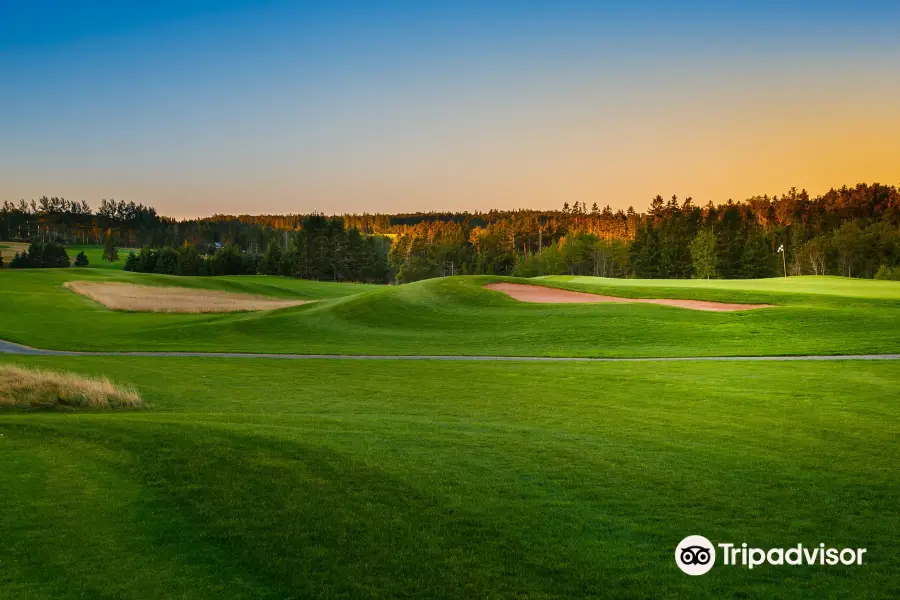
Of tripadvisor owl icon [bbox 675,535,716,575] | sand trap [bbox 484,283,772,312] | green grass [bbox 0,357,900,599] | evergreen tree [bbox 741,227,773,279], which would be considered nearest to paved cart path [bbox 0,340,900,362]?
green grass [bbox 0,357,900,599]

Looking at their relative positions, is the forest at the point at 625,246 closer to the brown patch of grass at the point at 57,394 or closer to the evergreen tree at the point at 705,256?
the evergreen tree at the point at 705,256

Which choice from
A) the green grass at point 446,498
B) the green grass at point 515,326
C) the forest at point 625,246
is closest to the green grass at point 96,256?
the forest at point 625,246

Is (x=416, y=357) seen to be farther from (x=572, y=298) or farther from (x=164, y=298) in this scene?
(x=164, y=298)

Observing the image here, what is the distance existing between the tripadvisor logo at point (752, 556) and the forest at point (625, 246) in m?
72.0

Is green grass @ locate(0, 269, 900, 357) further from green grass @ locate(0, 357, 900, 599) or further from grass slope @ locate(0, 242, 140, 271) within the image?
grass slope @ locate(0, 242, 140, 271)

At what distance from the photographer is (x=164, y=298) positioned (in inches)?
2183

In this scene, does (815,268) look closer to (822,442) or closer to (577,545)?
(822,442)

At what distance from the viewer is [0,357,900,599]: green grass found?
6.74 metres

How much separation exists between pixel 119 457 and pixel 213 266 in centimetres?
10858

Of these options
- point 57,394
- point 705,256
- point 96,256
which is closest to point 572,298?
point 57,394

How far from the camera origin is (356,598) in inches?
251

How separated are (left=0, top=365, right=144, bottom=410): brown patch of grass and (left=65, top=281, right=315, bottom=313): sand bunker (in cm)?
3385

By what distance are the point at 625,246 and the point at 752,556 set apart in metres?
125

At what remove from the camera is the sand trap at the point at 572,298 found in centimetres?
3647
